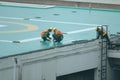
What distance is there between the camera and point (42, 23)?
129 ft

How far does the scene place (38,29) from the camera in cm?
3712

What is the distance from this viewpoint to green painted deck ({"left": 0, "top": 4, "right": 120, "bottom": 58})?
31.7 metres

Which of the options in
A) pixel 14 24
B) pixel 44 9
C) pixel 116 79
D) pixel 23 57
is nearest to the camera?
pixel 23 57

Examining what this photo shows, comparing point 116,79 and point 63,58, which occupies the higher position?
point 63,58

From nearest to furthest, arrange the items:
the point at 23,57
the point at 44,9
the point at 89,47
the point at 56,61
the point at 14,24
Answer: the point at 23,57, the point at 56,61, the point at 89,47, the point at 14,24, the point at 44,9

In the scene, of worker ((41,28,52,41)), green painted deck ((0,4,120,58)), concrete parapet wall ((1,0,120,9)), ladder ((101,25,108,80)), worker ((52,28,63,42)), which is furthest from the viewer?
concrete parapet wall ((1,0,120,9))

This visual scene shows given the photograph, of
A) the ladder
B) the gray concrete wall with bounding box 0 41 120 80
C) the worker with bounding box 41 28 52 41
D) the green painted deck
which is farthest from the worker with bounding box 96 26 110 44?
the worker with bounding box 41 28 52 41

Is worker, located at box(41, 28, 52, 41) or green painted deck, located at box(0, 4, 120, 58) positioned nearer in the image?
green painted deck, located at box(0, 4, 120, 58)

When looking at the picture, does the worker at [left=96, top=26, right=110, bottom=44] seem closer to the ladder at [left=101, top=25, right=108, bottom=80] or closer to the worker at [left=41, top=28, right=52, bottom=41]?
the ladder at [left=101, top=25, right=108, bottom=80]

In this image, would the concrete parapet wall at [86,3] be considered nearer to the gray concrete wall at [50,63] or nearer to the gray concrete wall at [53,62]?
the gray concrete wall at [53,62]

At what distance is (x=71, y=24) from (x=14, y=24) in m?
4.06

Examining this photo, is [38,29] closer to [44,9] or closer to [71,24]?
[71,24]

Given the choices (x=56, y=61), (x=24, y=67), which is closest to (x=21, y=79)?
(x=24, y=67)

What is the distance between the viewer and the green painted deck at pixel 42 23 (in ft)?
104
